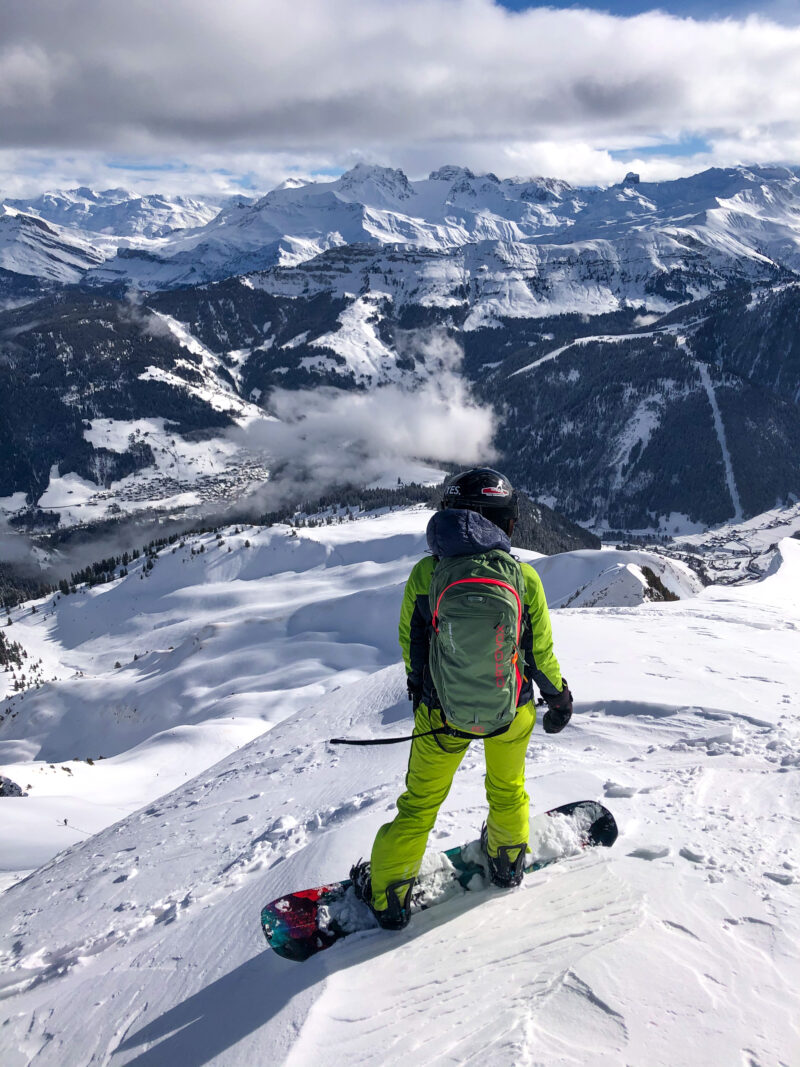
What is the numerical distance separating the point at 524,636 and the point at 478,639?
91 centimetres

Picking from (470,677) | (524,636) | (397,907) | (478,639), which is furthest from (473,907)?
(478,639)

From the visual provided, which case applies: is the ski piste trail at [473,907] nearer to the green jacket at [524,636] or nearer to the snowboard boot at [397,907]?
the snowboard boot at [397,907]

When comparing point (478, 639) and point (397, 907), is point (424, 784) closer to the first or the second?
point (397, 907)

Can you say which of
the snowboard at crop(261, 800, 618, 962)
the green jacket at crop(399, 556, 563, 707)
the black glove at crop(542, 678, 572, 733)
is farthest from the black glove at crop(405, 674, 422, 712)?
the snowboard at crop(261, 800, 618, 962)

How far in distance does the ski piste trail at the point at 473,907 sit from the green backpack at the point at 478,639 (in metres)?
1.97

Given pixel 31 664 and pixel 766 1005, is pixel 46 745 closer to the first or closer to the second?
pixel 31 664

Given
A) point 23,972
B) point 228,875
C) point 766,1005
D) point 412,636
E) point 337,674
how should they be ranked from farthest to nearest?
point 337,674
point 228,875
point 23,972
point 412,636
point 766,1005

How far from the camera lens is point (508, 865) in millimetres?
6031

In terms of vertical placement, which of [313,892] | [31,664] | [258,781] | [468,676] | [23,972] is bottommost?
[31,664]

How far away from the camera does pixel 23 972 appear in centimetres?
692

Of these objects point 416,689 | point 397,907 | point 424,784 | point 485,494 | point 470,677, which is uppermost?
point 485,494

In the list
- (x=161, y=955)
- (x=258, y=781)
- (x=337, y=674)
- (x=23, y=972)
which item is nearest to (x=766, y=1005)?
(x=161, y=955)

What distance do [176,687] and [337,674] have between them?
18129 mm

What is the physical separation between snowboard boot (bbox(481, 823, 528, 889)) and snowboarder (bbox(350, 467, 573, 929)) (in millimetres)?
10
